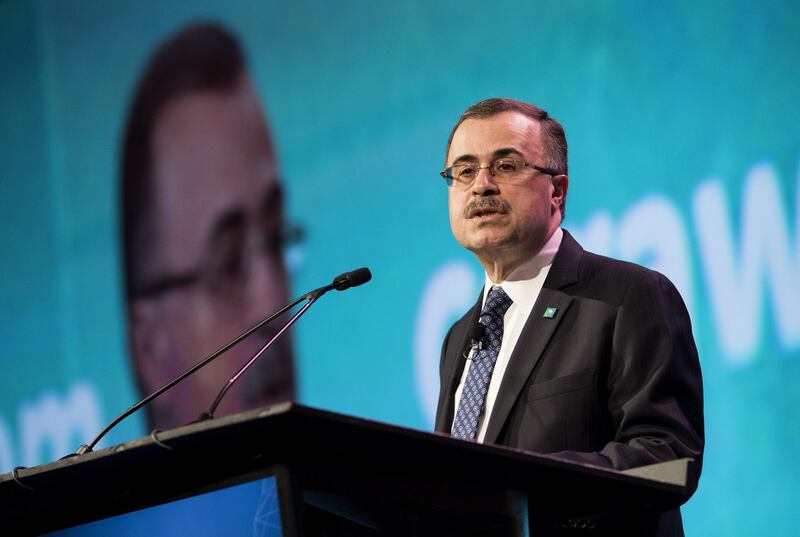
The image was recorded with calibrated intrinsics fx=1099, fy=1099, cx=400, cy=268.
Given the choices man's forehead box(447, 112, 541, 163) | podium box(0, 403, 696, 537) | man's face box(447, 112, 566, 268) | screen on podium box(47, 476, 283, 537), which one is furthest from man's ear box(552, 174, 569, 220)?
screen on podium box(47, 476, 283, 537)

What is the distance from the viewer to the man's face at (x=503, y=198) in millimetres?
2646

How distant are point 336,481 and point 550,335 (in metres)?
0.93

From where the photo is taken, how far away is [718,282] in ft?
10.6

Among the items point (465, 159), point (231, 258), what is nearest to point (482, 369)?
point (465, 159)

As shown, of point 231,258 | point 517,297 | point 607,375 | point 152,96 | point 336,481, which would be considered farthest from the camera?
point 152,96

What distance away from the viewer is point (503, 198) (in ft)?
8.73

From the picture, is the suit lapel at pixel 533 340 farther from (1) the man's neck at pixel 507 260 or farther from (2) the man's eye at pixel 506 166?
(2) the man's eye at pixel 506 166

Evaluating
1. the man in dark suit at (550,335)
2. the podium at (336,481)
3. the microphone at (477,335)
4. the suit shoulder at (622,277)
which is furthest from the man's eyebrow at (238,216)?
the podium at (336,481)

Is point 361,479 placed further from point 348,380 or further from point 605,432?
point 348,380

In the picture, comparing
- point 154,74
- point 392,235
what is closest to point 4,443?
point 154,74

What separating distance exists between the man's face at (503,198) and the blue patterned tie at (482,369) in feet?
0.41

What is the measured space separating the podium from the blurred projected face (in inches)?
113

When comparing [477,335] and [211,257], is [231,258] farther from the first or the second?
[477,335]

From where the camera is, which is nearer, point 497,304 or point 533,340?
point 533,340
